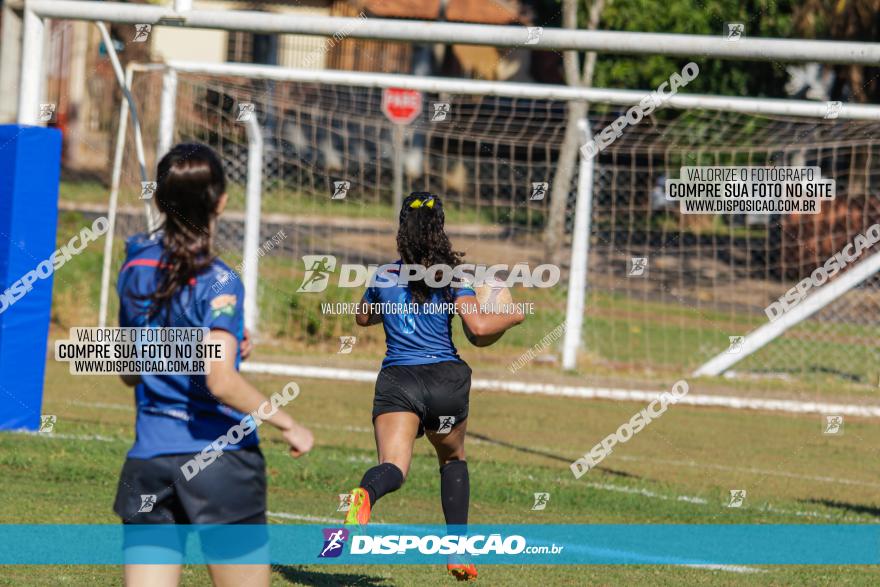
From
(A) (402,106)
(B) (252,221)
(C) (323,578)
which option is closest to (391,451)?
(C) (323,578)

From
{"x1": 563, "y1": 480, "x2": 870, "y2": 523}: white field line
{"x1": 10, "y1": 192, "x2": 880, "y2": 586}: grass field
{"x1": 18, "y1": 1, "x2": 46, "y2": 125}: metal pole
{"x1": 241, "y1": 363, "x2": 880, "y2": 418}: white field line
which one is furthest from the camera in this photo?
{"x1": 241, "y1": 363, "x2": 880, "y2": 418}: white field line

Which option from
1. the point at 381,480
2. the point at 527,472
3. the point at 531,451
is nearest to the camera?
the point at 381,480

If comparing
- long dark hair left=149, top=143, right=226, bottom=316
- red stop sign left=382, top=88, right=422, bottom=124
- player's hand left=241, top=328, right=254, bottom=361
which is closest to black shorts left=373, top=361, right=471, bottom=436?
player's hand left=241, top=328, right=254, bottom=361

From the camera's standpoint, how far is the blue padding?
798cm

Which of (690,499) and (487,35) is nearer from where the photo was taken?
(487,35)

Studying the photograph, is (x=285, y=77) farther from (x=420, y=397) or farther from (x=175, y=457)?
(x=175, y=457)

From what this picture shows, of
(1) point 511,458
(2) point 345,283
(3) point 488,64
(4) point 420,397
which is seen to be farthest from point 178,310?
(3) point 488,64

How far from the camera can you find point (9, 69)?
8602mm

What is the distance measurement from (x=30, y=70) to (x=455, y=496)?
4.38 meters

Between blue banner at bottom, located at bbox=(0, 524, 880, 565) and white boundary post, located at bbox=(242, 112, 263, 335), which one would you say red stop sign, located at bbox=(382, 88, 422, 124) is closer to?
white boundary post, located at bbox=(242, 112, 263, 335)

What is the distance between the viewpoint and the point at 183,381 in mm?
3990

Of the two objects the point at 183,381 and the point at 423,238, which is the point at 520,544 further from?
the point at 183,381

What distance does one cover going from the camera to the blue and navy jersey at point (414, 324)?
593 centimetres

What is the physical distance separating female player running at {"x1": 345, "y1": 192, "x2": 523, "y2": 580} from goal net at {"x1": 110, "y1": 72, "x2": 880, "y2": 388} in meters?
8.25
